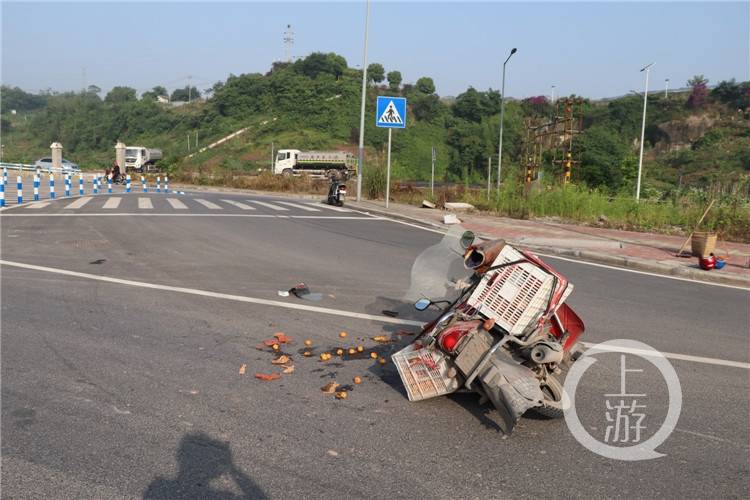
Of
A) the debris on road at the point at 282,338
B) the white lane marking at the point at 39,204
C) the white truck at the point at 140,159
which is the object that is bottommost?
the debris on road at the point at 282,338

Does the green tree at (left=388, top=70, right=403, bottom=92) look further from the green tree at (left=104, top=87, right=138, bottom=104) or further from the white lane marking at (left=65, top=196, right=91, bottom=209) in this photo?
the white lane marking at (left=65, top=196, right=91, bottom=209)

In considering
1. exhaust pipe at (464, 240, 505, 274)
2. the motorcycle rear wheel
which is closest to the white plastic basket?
exhaust pipe at (464, 240, 505, 274)

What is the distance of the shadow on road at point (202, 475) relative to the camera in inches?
130

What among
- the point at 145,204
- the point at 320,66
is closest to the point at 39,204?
the point at 145,204

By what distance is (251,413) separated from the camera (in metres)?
4.30

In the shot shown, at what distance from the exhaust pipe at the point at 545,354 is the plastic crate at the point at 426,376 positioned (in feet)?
1.84

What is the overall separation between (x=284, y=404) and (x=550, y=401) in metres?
1.81

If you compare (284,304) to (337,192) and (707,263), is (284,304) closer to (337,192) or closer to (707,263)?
(707,263)

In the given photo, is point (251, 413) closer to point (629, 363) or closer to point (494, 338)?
point (494, 338)

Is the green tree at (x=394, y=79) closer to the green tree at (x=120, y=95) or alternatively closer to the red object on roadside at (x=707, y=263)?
the green tree at (x=120, y=95)

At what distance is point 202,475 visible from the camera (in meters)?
3.48

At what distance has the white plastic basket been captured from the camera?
4.55 metres

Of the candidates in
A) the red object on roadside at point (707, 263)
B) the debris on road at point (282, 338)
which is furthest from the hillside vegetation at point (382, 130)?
the debris on road at point (282, 338)

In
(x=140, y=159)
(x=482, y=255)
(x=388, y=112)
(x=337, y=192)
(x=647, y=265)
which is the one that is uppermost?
(x=388, y=112)
